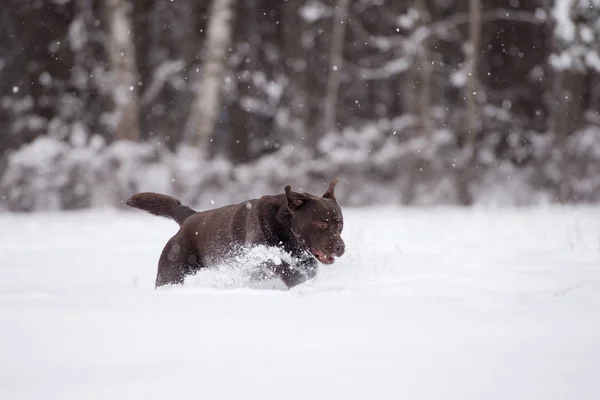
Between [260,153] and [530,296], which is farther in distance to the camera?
[260,153]

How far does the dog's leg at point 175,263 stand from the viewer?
5805 mm

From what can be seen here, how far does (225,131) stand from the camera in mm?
22219

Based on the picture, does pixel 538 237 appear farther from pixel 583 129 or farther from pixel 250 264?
pixel 583 129

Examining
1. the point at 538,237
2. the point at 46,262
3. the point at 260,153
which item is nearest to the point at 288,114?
the point at 260,153

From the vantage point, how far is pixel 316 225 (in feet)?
18.7

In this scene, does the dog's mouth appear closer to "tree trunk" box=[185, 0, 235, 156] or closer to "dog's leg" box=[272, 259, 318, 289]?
"dog's leg" box=[272, 259, 318, 289]

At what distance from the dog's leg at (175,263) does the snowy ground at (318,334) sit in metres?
0.23

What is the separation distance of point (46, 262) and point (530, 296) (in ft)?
16.2

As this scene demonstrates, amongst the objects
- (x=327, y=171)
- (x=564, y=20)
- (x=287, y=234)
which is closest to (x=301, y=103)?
(x=327, y=171)

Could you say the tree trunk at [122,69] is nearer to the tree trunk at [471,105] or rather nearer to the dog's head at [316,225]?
the tree trunk at [471,105]

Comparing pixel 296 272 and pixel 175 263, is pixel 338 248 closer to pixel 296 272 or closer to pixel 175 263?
pixel 296 272

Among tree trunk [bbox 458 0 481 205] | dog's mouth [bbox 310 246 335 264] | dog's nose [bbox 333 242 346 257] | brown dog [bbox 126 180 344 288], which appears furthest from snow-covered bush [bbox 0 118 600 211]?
dog's nose [bbox 333 242 346 257]

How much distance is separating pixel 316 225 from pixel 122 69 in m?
12.0

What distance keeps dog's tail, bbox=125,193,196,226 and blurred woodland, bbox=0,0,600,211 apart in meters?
10.1
